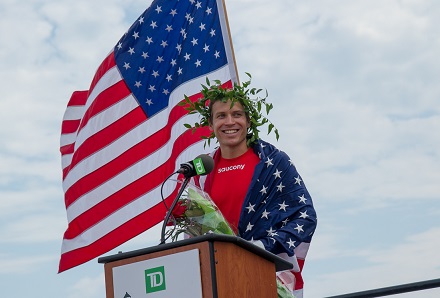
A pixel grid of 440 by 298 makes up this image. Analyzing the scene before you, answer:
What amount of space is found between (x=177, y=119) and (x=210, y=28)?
0.96m

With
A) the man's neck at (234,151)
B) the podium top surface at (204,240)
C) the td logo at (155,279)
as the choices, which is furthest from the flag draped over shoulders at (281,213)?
the td logo at (155,279)

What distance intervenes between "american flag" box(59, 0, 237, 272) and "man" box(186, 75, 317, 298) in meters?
2.60

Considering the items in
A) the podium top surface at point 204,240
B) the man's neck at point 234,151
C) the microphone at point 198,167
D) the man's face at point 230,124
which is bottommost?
the podium top surface at point 204,240

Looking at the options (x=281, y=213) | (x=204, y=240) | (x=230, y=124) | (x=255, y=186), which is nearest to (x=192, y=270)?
(x=204, y=240)

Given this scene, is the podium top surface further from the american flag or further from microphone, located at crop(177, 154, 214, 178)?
the american flag

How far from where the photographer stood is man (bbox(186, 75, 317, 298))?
4.54 metres

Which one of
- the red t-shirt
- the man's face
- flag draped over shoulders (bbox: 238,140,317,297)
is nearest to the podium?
flag draped over shoulders (bbox: 238,140,317,297)

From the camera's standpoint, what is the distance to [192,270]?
3.40 metres

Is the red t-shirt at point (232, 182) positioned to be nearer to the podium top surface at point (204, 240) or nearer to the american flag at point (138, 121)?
the podium top surface at point (204, 240)

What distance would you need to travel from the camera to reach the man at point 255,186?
454 centimetres

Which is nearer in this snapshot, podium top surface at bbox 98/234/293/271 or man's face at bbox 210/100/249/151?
podium top surface at bbox 98/234/293/271

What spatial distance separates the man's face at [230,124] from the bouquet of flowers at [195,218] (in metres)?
0.90

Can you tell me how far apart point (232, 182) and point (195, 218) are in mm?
834

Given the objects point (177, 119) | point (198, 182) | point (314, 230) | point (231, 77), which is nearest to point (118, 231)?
point (177, 119)
